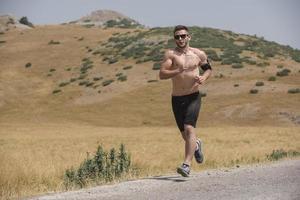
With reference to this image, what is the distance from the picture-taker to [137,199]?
7359 millimetres

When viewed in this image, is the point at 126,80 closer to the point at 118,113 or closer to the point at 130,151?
the point at 118,113

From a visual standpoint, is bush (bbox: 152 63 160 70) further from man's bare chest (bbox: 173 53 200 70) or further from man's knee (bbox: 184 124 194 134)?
man's knee (bbox: 184 124 194 134)

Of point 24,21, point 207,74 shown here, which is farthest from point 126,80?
point 24,21

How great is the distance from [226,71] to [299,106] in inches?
703

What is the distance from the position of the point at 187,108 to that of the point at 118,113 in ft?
120

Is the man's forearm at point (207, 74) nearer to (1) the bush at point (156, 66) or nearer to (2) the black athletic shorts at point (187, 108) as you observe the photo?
(2) the black athletic shorts at point (187, 108)

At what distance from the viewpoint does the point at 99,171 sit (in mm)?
10273

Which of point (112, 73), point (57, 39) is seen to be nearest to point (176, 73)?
point (112, 73)

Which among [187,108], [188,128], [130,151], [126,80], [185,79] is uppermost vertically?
[185,79]

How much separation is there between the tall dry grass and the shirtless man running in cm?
161

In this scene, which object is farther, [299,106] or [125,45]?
[125,45]

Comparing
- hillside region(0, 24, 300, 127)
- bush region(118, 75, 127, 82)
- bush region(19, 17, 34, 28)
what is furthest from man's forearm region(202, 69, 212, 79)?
bush region(19, 17, 34, 28)

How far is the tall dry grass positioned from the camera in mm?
10953

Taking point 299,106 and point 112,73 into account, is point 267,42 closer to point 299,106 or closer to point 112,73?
point 112,73
